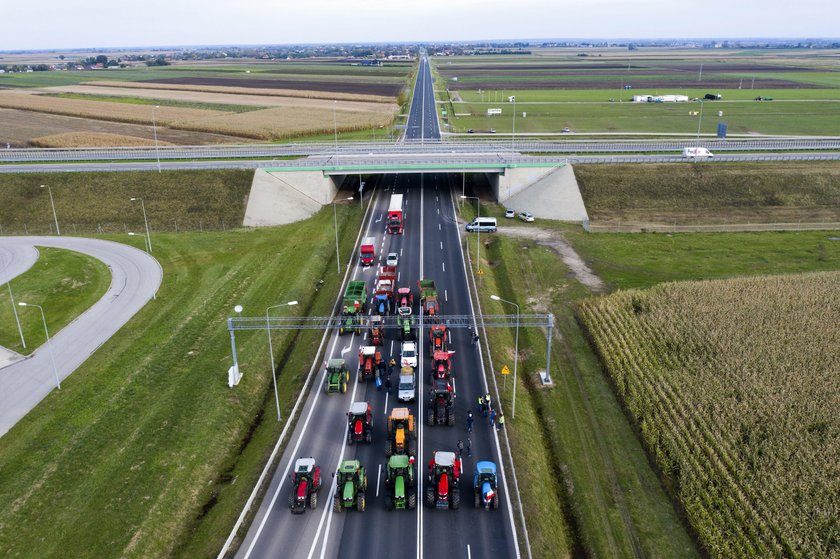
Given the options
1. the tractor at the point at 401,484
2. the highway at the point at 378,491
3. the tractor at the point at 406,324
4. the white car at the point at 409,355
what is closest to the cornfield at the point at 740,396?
the highway at the point at 378,491

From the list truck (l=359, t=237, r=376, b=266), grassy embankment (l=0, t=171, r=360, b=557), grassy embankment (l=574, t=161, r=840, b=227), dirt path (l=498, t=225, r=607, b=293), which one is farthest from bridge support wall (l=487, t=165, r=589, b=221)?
grassy embankment (l=0, t=171, r=360, b=557)

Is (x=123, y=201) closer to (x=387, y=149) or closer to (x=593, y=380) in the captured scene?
(x=387, y=149)

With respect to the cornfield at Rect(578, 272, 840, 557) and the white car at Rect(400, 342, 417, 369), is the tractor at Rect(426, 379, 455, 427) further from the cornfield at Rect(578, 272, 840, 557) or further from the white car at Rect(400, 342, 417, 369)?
the cornfield at Rect(578, 272, 840, 557)

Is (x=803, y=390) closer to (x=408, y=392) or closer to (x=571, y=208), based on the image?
(x=408, y=392)

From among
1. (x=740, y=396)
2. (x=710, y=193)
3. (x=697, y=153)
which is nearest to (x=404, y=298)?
(x=740, y=396)

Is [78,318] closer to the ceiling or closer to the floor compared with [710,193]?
closer to the floor
